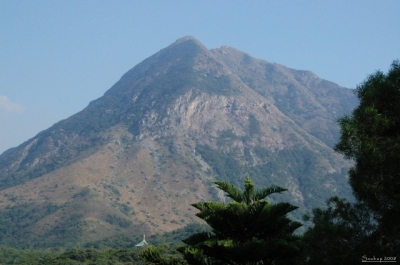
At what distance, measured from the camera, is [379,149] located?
1248 cm

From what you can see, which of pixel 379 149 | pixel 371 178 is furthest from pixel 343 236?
pixel 379 149

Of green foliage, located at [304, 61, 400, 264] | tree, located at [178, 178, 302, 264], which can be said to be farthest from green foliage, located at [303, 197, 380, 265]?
tree, located at [178, 178, 302, 264]

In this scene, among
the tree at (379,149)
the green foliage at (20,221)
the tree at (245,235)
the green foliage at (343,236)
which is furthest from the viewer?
the green foliage at (20,221)

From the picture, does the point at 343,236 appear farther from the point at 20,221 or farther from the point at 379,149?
the point at 20,221

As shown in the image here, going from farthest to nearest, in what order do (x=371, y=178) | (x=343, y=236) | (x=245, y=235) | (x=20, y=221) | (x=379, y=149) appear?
(x=20, y=221) < (x=245, y=235) < (x=343, y=236) < (x=371, y=178) < (x=379, y=149)

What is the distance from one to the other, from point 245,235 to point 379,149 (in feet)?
16.5

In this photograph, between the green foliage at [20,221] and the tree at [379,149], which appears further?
the green foliage at [20,221]

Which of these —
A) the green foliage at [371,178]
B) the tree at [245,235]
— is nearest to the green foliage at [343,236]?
the green foliage at [371,178]

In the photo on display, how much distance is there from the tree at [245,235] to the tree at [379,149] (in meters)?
2.68

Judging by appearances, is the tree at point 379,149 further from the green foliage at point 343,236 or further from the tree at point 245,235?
the tree at point 245,235

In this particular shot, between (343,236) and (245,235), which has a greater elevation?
(245,235)

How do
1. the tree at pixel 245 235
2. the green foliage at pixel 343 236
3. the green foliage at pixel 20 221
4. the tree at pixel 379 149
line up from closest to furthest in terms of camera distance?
the tree at pixel 379 149, the green foliage at pixel 343 236, the tree at pixel 245 235, the green foliage at pixel 20 221

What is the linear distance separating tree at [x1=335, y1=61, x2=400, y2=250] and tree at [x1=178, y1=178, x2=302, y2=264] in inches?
105

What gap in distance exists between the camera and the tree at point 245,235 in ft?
47.0
